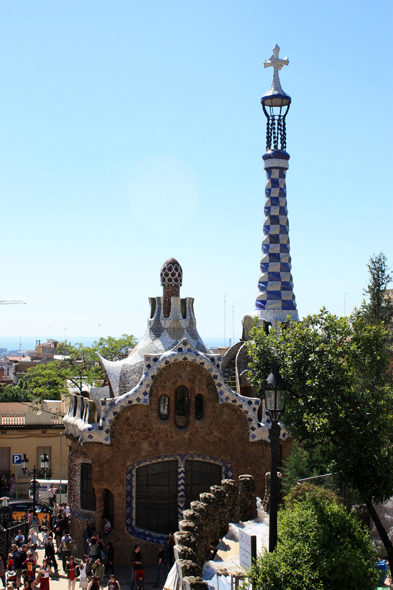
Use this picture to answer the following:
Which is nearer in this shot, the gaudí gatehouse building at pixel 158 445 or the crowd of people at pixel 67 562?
the crowd of people at pixel 67 562

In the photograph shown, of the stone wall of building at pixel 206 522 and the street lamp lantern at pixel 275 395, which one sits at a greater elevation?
the street lamp lantern at pixel 275 395

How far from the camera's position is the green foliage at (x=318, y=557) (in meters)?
8.30

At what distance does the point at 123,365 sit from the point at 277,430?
34.3 feet

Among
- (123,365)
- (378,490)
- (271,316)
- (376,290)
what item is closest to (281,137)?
(271,316)

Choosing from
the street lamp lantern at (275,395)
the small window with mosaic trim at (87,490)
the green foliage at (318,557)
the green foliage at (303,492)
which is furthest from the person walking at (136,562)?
the street lamp lantern at (275,395)

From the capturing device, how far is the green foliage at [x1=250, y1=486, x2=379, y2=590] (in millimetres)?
8297

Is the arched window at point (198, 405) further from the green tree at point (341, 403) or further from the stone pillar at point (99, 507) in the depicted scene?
the green tree at point (341, 403)

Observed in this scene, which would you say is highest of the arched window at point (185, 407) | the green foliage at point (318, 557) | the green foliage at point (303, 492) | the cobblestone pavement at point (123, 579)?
the arched window at point (185, 407)

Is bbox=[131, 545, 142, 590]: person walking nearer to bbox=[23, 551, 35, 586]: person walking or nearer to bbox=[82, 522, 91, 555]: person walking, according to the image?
bbox=[82, 522, 91, 555]: person walking

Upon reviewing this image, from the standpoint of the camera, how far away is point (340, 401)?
10.5m

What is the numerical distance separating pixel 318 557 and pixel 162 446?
857 centimetres

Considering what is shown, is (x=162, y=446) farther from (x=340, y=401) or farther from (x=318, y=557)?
(x=318, y=557)

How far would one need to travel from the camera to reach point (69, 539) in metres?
17.0

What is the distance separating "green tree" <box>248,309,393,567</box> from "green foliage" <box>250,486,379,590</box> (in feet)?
4.78
